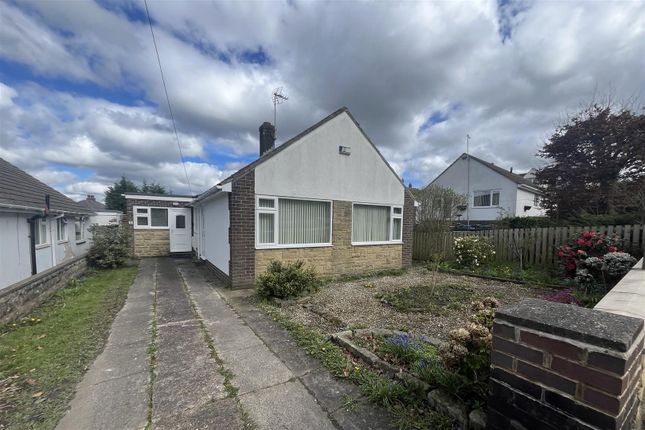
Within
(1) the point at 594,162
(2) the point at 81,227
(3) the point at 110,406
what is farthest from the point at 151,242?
(1) the point at 594,162

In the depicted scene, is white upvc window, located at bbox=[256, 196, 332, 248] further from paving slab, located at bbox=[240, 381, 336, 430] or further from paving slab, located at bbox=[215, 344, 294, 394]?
paving slab, located at bbox=[240, 381, 336, 430]

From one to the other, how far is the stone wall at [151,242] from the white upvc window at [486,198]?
2291cm

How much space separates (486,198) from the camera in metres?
22.2

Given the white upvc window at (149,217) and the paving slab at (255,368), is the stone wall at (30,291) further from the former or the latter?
the white upvc window at (149,217)

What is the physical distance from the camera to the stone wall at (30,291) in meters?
4.49

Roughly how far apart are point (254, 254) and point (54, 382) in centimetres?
423

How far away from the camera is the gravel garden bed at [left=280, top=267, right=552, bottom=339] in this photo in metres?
Answer: 4.40

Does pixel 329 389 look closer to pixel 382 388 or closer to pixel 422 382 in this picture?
pixel 382 388

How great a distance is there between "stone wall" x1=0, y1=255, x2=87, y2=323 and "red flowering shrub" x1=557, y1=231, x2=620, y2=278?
11727mm

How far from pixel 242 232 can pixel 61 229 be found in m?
9.52

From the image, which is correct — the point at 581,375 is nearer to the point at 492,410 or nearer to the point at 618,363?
the point at 618,363

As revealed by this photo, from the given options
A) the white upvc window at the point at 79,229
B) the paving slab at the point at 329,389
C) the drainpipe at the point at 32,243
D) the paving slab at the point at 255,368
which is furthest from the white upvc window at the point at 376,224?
the white upvc window at the point at 79,229

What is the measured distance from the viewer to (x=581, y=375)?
1242mm

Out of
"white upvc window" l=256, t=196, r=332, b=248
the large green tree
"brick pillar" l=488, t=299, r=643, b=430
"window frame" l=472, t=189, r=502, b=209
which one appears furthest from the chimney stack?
"window frame" l=472, t=189, r=502, b=209
